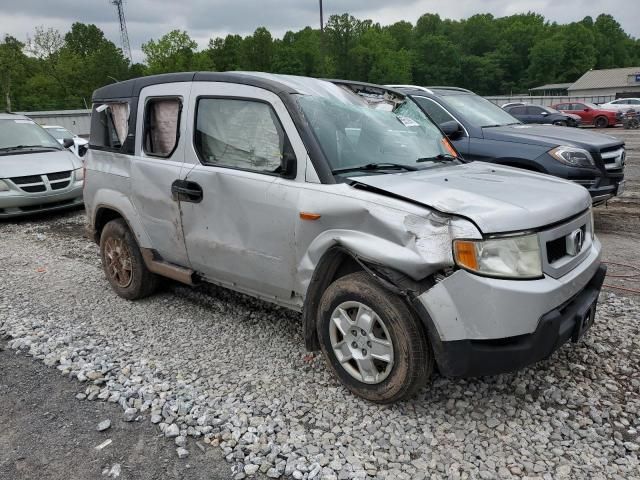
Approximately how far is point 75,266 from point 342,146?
14.0 feet

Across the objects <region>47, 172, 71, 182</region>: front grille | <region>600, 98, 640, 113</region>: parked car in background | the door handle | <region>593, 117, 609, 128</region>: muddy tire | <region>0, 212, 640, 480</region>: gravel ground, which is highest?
the door handle

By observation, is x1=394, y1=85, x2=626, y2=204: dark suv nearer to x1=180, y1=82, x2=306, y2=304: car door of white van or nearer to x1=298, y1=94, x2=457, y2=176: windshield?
x1=298, y1=94, x2=457, y2=176: windshield

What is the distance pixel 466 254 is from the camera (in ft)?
8.73

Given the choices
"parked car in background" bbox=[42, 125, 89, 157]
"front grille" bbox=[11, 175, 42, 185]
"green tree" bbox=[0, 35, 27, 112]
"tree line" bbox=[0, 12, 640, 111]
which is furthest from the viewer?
"tree line" bbox=[0, 12, 640, 111]

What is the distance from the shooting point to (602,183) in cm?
654

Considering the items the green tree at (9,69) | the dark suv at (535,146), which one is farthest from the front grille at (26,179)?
the green tree at (9,69)

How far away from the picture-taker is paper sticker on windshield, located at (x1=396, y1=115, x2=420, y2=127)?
13.1 feet

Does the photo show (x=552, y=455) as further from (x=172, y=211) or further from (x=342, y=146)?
(x=172, y=211)

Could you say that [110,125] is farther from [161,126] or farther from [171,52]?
[171,52]

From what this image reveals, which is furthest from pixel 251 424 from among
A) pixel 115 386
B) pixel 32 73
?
pixel 32 73

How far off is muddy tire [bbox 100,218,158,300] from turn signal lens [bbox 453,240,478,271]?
3125mm

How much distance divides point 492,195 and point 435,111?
184 inches

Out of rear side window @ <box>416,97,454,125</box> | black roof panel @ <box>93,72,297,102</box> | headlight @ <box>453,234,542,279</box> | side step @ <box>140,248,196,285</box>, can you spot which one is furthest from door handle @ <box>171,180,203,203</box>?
rear side window @ <box>416,97,454,125</box>

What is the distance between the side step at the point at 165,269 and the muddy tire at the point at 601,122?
29.3m
